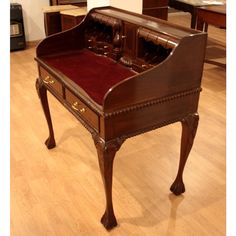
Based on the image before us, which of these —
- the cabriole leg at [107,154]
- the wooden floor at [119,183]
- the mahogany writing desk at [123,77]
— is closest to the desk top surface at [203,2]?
the wooden floor at [119,183]

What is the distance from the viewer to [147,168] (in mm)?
2109

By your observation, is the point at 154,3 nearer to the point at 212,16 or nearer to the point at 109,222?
the point at 212,16

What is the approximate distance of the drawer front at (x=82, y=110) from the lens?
1424 mm

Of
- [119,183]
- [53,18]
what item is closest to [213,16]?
[53,18]

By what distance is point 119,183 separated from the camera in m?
1.97

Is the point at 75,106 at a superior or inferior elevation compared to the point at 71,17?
inferior

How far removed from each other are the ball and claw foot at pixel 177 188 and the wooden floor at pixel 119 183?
0.03 meters

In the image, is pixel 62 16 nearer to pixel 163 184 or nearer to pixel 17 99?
pixel 17 99

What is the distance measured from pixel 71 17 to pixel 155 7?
124cm

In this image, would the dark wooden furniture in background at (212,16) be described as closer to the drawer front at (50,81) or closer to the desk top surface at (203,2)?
the desk top surface at (203,2)

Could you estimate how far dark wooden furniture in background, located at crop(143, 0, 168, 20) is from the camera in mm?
4074

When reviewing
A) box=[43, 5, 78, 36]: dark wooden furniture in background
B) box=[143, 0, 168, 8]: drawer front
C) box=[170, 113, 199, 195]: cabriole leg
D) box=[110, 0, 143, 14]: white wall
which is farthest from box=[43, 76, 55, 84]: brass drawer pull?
box=[143, 0, 168, 8]: drawer front
